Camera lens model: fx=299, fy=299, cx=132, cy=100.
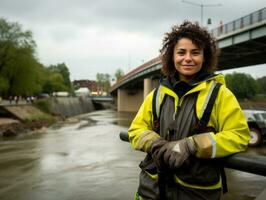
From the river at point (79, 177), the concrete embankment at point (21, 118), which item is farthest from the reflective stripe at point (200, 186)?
the concrete embankment at point (21, 118)

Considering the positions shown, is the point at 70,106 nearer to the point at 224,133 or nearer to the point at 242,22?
the point at 242,22

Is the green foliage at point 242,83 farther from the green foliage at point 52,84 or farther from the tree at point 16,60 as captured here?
the tree at point 16,60

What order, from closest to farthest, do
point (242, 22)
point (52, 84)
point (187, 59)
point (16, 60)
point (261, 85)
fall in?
point (187, 59), point (242, 22), point (16, 60), point (52, 84), point (261, 85)

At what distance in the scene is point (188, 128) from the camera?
191cm

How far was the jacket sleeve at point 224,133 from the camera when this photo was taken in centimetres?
170

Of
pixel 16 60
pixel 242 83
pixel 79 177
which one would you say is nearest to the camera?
pixel 79 177

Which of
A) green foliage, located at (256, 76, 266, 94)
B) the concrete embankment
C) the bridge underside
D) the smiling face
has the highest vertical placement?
the bridge underside

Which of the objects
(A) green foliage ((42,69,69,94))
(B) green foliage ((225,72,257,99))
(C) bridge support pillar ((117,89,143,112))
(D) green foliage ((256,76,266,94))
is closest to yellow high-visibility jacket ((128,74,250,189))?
(C) bridge support pillar ((117,89,143,112))

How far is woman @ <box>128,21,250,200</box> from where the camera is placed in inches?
69.0

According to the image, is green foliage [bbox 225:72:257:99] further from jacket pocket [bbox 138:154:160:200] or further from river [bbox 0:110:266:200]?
jacket pocket [bbox 138:154:160:200]

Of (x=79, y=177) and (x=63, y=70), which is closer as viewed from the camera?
(x=79, y=177)

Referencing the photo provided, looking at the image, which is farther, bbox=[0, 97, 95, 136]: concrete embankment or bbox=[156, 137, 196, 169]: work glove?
bbox=[0, 97, 95, 136]: concrete embankment

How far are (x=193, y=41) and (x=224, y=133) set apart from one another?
0.76 metres

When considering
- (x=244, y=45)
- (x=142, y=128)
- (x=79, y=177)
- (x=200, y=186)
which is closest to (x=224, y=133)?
(x=200, y=186)
